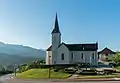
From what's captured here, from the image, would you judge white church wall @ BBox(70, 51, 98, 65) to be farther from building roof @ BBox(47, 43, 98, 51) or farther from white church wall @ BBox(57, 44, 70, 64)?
white church wall @ BBox(57, 44, 70, 64)

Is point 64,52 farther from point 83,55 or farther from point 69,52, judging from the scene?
point 83,55

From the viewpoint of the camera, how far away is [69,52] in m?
75.7

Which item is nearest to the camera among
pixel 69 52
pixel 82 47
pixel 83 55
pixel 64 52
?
pixel 69 52

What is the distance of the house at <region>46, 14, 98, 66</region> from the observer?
249 ft

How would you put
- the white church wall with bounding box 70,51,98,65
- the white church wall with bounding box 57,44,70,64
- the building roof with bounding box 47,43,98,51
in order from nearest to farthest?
the white church wall with bounding box 57,44,70,64 → the white church wall with bounding box 70,51,98,65 → the building roof with bounding box 47,43,98,51

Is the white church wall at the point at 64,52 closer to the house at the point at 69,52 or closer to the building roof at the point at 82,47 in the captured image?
the house at the point at 69,52

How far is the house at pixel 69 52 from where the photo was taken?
75812 millimetres

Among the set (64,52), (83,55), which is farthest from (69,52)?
(83,55)

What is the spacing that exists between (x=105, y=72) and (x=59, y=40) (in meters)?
31.4

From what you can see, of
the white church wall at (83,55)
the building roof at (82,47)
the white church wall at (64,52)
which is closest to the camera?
the white church wall at (64,52)

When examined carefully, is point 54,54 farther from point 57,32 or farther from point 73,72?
point 73,72

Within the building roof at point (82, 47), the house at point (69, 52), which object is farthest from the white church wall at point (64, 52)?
the building roof at point (82, 47)

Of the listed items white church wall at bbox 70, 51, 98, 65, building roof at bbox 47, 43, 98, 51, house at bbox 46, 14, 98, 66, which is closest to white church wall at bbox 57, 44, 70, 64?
house at bbox 46, 14, 98, 66

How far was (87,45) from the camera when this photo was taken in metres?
77.9
